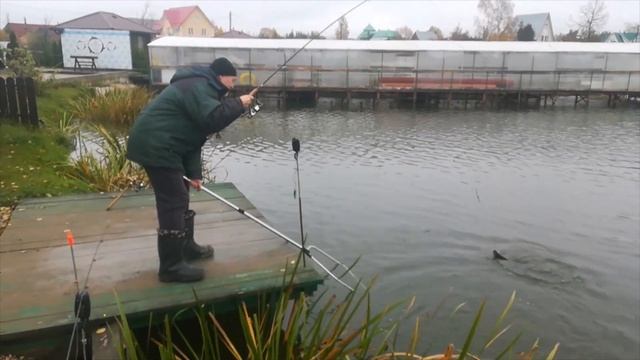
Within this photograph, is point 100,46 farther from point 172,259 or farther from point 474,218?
point 172,259

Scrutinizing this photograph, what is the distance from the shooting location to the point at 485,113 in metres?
25.9

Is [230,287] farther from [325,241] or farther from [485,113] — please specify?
[485,113]

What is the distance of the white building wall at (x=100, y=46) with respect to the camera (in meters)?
37.3

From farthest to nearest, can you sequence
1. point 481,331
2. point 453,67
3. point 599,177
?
point 453,67
point 599,177
point 481,331

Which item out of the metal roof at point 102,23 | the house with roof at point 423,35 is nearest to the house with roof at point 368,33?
the house with roof at point 423,35

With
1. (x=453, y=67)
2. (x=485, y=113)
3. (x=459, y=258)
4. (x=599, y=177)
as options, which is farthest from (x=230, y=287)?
(x=453, y=67)

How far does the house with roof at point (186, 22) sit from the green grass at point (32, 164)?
231ft

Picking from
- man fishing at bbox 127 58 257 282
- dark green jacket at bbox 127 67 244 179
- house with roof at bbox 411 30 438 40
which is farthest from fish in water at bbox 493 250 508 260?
house with roof at bbox 411 30 438 40

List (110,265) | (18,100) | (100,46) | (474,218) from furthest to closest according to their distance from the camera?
(100,46) < (18,100) < (474,218) < (110,265)

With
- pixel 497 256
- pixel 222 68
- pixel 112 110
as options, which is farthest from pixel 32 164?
pixel 497 256

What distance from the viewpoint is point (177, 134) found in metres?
3.87

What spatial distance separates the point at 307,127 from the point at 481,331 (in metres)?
15.1

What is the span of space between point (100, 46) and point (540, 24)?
57.1 m

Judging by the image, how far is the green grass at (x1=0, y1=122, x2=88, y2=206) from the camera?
6.57m
